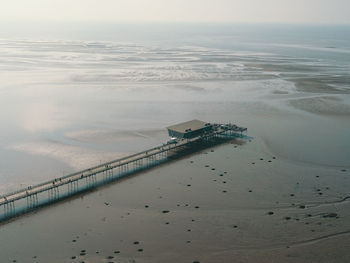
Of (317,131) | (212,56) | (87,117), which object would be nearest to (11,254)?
(87,117)

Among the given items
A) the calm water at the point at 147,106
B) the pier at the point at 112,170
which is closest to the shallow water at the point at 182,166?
the calm water at the point at 147,106

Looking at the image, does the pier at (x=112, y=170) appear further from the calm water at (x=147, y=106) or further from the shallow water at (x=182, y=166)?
the calm water at (x=147, y=106)

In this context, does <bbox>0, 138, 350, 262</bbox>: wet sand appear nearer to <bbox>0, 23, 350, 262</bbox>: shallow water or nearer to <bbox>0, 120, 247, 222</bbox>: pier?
<bbox>0, 23, 350, 262</bbox>: shallow water

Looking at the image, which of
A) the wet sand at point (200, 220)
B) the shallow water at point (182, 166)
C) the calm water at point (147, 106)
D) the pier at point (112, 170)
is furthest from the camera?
the calm water at point (147, 106)

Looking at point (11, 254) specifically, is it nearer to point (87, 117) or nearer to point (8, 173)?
point (8, 173)

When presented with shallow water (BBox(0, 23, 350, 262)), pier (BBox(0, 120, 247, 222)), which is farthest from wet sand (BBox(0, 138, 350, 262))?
pier (BBox(0, 120, 247, 222))

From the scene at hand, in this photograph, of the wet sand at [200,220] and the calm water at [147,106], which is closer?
the wet sand at [200,220]

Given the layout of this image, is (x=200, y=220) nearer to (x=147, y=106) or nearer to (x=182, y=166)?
(x=182, y=166)
